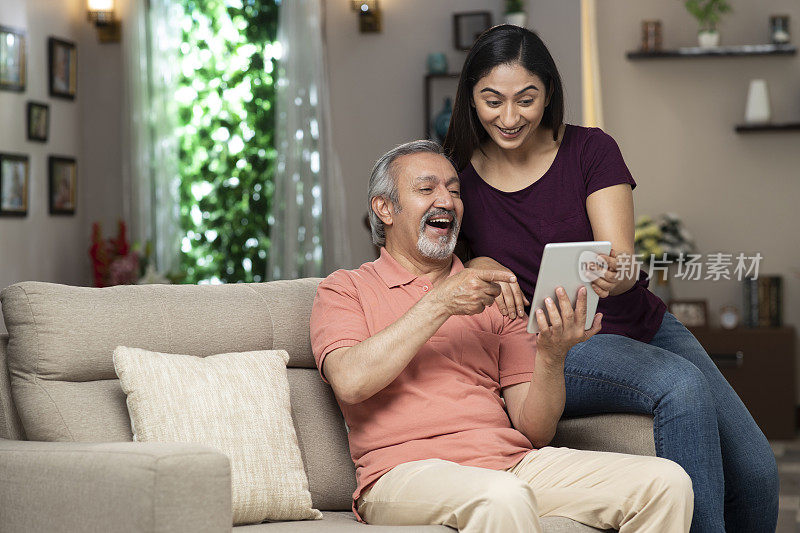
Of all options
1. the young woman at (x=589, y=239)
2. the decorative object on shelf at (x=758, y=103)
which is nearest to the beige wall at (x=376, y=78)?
the decorative object on shelf at (x=758, y=103)

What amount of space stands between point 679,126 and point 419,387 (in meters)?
3.79

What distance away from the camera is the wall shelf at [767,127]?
5.09m

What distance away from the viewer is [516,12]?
504cm

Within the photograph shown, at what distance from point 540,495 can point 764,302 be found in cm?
364

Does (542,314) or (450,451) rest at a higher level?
(542,314)

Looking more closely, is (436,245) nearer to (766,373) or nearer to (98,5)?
(766,373)

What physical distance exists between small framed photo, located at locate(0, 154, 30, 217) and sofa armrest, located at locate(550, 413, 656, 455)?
3403mm

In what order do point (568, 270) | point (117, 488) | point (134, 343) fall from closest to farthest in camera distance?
point (117, 488), point (568, 270), point (134, 343)

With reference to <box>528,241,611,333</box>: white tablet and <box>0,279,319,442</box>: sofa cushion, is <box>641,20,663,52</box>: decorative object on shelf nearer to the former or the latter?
<box>0,279,319,442</box>: sofa cushion

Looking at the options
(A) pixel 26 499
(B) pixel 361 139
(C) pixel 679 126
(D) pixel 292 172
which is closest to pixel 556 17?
(C) pixel 679 126

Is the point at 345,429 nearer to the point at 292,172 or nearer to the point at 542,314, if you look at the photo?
the point at 542,314

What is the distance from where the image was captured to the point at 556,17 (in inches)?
201

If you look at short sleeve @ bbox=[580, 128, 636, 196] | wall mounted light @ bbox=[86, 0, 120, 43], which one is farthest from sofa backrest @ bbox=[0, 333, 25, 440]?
wall mounted light @ bbox=[86, 0, 120, 43]

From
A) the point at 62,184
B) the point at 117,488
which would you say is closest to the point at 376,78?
the point at 62,184
